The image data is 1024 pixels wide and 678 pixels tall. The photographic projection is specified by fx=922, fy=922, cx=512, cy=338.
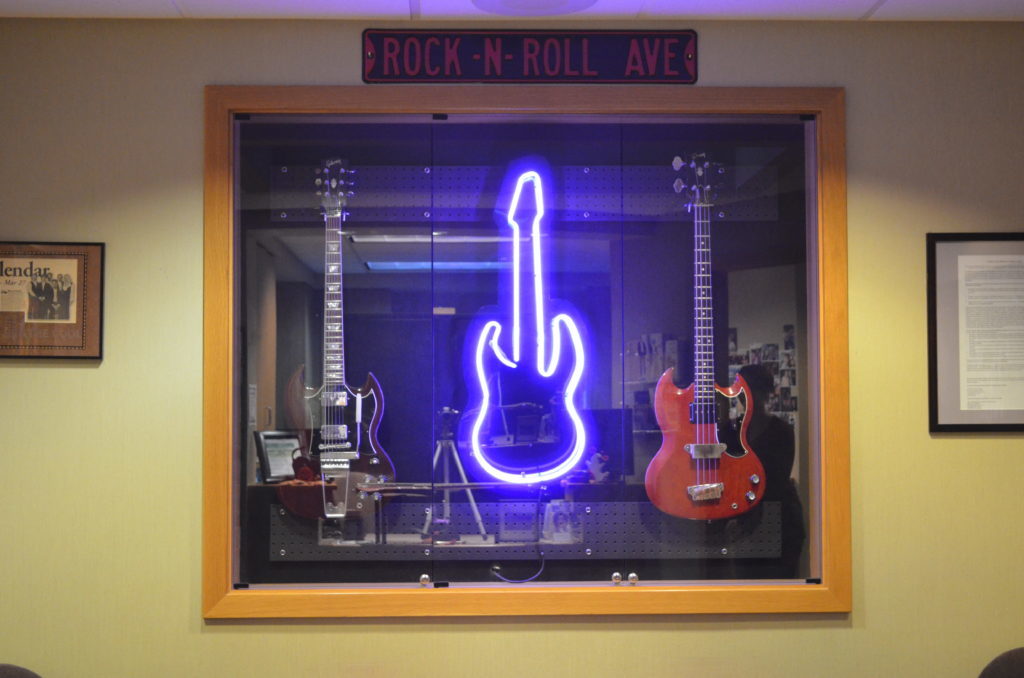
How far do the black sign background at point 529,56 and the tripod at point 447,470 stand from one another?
1211mm

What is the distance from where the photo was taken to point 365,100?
10.7 feet

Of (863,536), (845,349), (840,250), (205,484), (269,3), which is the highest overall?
(269,3)

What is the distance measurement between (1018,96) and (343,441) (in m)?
2.73

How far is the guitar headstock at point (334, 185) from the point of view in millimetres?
3309

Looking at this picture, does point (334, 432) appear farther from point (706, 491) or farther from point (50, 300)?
point (706, 491)

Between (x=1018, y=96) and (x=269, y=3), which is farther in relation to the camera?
(x=1018, y=96)

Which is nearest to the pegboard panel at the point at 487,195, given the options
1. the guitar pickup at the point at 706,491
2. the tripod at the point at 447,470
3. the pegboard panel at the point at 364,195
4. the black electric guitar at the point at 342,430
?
the pegboard panel at the point at 364,195

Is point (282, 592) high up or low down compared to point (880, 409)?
down

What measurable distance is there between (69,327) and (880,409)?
2881mm

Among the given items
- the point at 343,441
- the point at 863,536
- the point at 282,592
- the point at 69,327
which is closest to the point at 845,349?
the point at 863,536

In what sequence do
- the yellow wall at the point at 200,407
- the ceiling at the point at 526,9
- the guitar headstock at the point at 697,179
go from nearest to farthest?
the ceiling at the point at 526,9 < the yellow wall at the point at 200,407 < the guitar headstock at the point at 697,179

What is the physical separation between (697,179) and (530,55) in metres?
0.75

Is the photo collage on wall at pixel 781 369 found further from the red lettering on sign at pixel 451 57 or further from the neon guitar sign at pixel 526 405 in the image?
the red lettering on sign at pixel 451 57

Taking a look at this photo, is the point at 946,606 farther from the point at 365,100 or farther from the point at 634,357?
the point at 365,100
